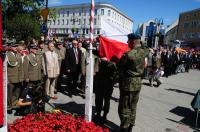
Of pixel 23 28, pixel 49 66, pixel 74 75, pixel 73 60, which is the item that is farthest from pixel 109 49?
pixel 23 28

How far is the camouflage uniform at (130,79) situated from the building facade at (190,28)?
70.3 metres

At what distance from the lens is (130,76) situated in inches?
223

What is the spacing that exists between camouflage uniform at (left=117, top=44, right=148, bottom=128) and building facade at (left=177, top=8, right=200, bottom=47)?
7030cm

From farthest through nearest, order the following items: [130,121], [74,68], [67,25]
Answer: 1. [67,25]
2. [74,68]
3. [130,121]

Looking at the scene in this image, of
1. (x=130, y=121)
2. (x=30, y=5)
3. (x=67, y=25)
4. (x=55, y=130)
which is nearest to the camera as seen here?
(x=55, y=130)

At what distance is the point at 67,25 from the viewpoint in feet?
385

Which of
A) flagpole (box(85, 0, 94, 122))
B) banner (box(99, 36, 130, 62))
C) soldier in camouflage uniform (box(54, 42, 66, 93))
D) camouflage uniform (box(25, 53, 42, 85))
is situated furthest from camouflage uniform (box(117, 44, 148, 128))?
soldier in camouflage uniform (box(54, 42, 66, 93))

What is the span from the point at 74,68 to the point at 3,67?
24.0 ft

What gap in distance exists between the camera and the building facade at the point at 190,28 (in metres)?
73.9

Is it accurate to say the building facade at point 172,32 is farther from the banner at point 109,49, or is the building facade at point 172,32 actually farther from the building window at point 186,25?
the banner at point 109,49

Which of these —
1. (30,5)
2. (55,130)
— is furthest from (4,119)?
(30,5)

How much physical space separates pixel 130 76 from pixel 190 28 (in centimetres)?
7725

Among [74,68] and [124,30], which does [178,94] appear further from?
[124,30]

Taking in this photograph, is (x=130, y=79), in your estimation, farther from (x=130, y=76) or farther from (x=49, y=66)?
(x=49, y=66)
